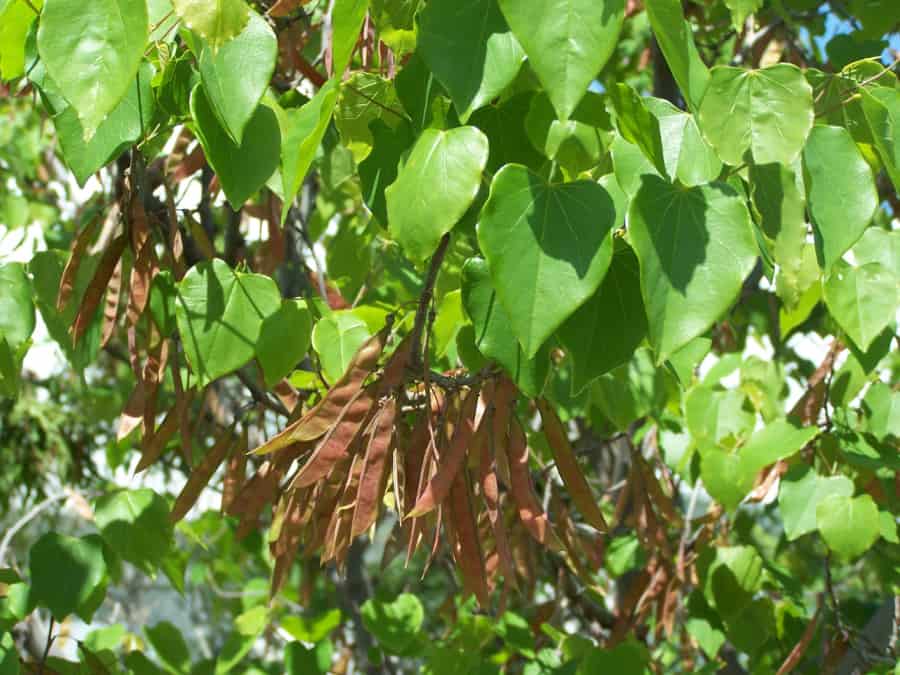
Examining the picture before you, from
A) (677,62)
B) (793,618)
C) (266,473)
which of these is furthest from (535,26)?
(793,618)

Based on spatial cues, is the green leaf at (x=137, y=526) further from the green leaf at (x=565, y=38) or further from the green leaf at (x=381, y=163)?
the green leaf at (x=565, y=38)

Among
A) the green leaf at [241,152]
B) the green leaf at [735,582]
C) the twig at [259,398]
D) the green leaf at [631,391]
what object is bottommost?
the green leaf at [735,582]

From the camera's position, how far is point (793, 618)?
1.71 m

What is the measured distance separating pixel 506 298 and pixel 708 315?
0.11 m

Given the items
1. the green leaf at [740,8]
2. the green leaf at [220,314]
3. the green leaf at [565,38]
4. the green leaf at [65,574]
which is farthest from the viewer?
the green leaf at [65,574]

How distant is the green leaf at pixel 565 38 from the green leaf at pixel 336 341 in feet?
1.53

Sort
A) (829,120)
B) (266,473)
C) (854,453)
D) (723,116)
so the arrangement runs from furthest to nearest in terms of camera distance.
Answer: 1. (854,453)
2. (266,473)
3. (829,120)
4. (723,116)

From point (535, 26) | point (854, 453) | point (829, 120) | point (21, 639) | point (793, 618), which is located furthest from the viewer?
point (793, 618)

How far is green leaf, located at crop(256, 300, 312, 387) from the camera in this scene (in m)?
0.91

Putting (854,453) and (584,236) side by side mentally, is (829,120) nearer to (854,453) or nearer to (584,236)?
(584,236)

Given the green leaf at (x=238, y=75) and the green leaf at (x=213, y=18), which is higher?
the green leaf at (x=213, y=18)

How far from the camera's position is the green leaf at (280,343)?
2.98 ft

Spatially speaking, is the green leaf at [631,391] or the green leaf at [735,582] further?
the green leaf at [735,582]

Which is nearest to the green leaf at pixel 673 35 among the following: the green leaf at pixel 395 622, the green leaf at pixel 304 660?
the green leaf at pixel 304 660
